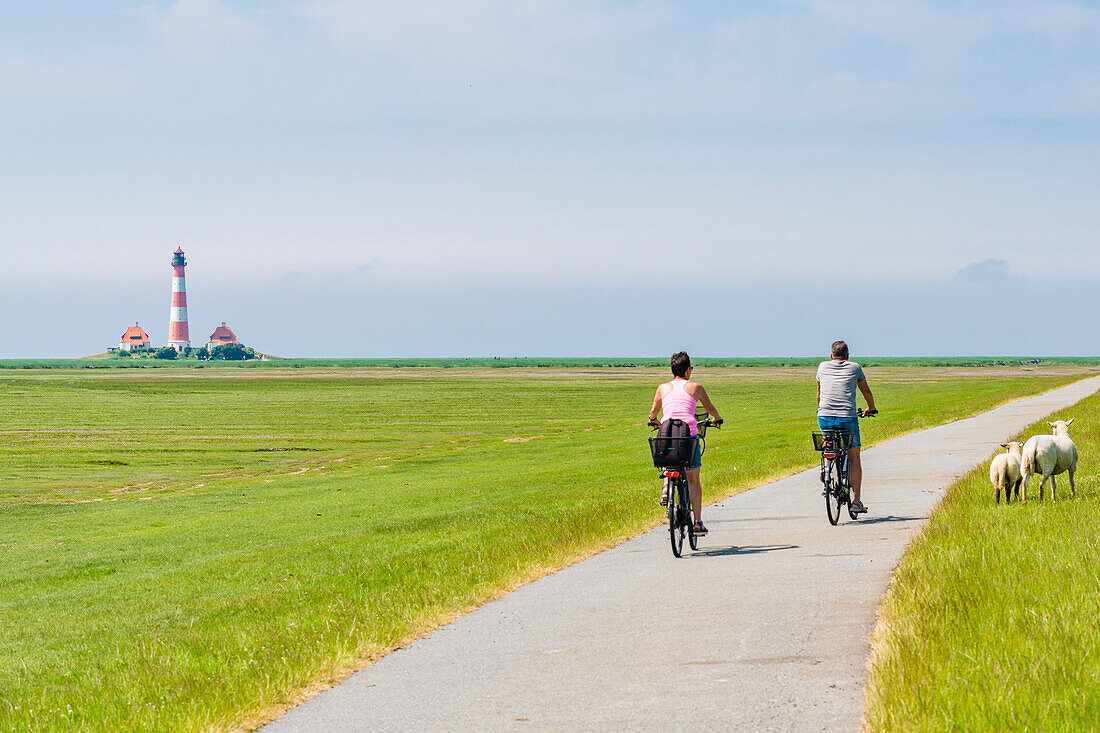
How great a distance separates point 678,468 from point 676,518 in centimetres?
59

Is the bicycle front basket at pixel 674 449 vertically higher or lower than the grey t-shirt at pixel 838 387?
lower

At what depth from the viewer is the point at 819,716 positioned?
625cm

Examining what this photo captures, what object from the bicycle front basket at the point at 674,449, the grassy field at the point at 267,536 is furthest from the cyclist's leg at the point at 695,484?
the grassy field at the point at 267,536

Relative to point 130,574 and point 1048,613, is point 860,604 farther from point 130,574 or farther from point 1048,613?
point 130,574

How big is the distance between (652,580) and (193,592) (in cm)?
754

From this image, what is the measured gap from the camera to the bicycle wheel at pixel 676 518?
12.0m

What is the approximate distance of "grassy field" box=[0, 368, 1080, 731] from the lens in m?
8.71

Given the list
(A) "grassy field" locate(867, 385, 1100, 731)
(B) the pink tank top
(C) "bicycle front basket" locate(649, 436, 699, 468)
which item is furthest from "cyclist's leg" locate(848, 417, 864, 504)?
(C) "bicycle front basket" locate(649, 436, 699, 468)

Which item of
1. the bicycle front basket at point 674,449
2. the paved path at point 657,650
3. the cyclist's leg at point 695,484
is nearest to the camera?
the paved path at point 657,650

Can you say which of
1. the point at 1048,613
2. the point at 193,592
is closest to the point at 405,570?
the point at 193,592

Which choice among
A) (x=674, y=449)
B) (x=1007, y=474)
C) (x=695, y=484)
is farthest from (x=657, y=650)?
(x=1007, y=474)

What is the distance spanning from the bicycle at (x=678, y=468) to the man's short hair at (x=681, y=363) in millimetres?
517

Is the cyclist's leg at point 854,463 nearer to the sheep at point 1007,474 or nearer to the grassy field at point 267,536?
the sheep at point 1007,474

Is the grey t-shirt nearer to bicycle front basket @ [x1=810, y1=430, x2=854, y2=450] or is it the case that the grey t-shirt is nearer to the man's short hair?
bicycle front basket @ [x1=810, y1=430, x2=854, y2=450]
